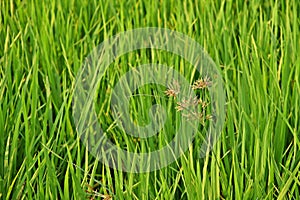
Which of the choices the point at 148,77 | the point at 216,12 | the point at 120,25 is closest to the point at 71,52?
the point at 120,25

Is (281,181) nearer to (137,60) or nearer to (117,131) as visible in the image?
(117,131)

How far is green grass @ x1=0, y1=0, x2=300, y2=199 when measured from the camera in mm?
1086

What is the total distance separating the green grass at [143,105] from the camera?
3.56 feet

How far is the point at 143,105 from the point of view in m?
1.28

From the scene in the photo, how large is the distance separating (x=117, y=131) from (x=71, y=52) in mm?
373

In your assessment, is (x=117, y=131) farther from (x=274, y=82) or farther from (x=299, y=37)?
(x=299, y=37)

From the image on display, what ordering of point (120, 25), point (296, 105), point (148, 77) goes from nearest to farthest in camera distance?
1. point (296, 105)
2. point (148, 77)
3. point (120, 25)

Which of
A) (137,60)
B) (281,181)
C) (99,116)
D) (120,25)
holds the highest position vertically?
(120,25)

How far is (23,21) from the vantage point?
1825 millimetres

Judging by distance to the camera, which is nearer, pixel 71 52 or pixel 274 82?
pixel 274 82

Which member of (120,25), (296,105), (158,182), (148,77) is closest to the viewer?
(158,182)

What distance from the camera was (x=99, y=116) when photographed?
1.31 m

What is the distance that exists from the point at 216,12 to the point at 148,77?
55cm

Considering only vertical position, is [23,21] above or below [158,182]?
above
